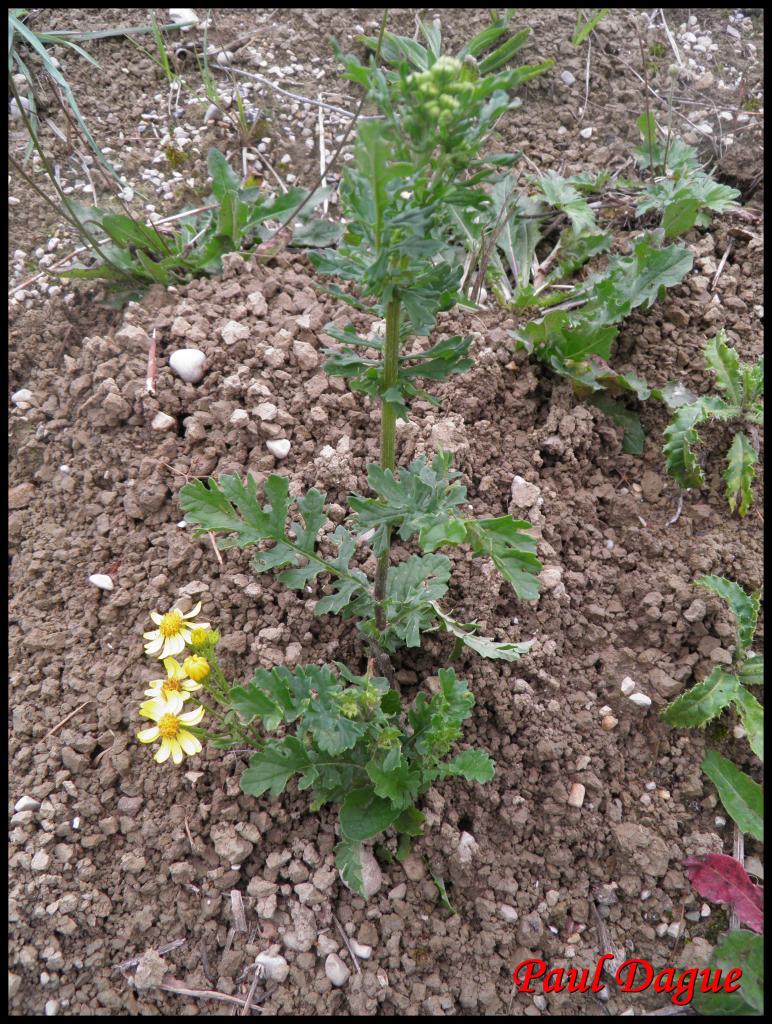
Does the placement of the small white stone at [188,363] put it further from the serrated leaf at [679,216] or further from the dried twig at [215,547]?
the serrated leaf at [679,216]

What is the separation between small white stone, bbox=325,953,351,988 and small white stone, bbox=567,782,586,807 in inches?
30.2

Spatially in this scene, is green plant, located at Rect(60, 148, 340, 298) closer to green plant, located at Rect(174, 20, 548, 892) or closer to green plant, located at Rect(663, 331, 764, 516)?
→ green plant, located at Rect(174, 20, 548, 892)

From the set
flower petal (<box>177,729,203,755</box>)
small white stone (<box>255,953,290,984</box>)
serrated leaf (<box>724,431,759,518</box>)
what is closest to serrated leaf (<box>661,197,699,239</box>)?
serrated leaf (<box>724,431,759,518</box>)

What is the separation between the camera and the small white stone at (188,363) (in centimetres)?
278

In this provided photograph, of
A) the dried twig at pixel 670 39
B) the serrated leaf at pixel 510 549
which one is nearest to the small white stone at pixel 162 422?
the serrated leaf at pixel 510 549

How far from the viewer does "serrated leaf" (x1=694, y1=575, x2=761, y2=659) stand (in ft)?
7.92

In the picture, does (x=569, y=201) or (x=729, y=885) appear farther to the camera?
(x=569, y=201)

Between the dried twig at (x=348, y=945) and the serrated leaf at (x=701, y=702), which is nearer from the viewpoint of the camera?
the dried twig at (x=348, y=945)

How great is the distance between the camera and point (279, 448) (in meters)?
2.64

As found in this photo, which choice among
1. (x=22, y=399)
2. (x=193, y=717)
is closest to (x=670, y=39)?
(x=22, y=399)

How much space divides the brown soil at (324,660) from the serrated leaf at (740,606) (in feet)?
0.24

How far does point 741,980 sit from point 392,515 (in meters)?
1.55

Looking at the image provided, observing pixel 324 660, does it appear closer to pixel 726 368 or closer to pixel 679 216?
pixel 726 368

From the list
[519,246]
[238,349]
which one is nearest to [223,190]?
[238,349]
